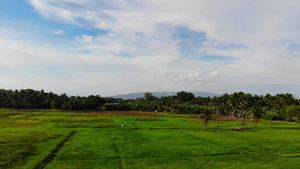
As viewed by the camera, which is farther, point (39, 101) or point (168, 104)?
point (39, 101)

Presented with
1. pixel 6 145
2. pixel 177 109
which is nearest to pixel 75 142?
pixel 6 145

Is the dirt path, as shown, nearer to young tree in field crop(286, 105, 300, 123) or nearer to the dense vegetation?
the dense vegetation

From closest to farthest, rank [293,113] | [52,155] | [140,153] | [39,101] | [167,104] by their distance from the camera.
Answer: [52,155] < [140,153] < [293,113] < [167,104] < [39,101]

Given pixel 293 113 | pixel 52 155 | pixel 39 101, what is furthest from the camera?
pixel 39 101

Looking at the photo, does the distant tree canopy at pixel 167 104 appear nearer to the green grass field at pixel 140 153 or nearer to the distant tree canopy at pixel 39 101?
the distant tree canopy at pixel 39 101

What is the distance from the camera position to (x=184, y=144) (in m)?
33.4

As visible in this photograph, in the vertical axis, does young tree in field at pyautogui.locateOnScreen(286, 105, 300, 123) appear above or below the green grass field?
above

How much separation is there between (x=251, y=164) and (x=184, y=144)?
11.6 metres

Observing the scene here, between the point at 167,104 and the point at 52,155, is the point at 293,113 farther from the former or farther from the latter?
the point at 52,155

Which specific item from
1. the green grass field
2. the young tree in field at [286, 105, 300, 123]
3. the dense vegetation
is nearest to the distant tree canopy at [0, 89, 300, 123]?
the dense vegetation

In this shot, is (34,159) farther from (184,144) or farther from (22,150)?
(184,144)

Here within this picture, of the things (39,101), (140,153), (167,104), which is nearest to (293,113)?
(167,104)

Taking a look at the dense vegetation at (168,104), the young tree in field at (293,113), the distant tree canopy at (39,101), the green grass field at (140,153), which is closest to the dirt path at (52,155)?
the green grass field at (140,153)

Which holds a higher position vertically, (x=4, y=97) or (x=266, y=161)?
(x=4, y=97)
